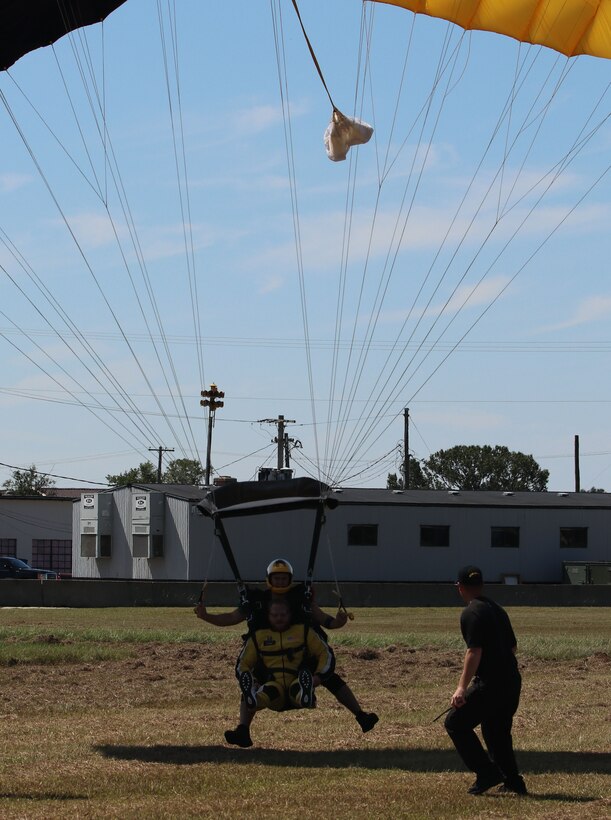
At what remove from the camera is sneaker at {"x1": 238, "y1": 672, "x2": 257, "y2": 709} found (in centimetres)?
1034

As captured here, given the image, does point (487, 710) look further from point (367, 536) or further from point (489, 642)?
point (367, 536)

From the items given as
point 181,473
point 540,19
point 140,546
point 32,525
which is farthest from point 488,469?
point 540,19

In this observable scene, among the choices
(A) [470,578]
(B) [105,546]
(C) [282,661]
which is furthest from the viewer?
(B) [105,546]

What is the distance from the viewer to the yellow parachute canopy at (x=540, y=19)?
14875 millimetres

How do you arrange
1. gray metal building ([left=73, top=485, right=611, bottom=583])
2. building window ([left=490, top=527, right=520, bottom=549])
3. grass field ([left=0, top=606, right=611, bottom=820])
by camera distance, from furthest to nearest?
building window ([left=490, top=527, right=520, bottom=549]) → gray metal building ([left=73, top=485, right=611, bottom=583]) → grass field ([left=0, top=606, right=611, bottom=820])

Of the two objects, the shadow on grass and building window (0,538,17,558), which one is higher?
building window (0,538,17,558)

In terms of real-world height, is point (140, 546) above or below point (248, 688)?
above

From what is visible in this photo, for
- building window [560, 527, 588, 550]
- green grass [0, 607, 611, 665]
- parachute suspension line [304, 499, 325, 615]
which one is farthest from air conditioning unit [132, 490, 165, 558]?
parachute suspension line [304, 499, 325, 615]

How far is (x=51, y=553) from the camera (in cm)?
8131

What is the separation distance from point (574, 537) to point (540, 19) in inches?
1396

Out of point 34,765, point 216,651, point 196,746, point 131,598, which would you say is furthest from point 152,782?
point 131,598

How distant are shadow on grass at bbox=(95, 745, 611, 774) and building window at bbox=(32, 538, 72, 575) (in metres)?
70.9

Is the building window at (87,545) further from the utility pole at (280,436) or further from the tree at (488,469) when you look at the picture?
the tree at (488,469)

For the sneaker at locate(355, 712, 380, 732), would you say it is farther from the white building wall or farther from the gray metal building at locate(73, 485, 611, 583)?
the white building wall
